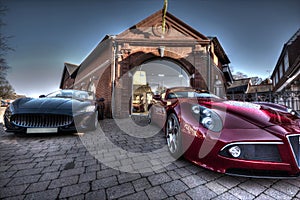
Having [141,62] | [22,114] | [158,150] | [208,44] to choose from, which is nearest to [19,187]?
[158,150]

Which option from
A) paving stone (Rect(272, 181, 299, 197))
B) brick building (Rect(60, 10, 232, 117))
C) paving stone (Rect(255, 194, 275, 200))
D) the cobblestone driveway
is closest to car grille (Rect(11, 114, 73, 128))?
the cobblestone driveway

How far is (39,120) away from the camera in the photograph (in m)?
2.68

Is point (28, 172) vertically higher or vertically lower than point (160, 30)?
lower

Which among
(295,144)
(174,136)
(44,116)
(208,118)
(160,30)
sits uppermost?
(160,30)

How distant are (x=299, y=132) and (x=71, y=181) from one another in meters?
2.39

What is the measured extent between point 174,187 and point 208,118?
83 centimetres

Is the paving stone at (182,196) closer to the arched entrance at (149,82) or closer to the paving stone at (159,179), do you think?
the paving stone at (159,179)

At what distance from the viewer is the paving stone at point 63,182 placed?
1.26 metres

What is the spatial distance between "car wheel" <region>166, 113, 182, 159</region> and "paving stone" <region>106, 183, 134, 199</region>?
2.73ft

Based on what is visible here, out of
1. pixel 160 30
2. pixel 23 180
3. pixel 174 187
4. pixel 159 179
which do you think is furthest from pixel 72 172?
pixel 160 30

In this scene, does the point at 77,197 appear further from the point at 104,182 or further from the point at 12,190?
the point at 12,190

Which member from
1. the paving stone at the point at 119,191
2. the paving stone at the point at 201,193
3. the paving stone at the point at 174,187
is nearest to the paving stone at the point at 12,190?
the paving stone at the point at 119,191

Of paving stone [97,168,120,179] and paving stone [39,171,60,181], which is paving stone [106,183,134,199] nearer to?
paving stone [97,168,120,179]

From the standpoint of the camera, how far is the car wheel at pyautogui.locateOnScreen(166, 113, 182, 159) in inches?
72.5
